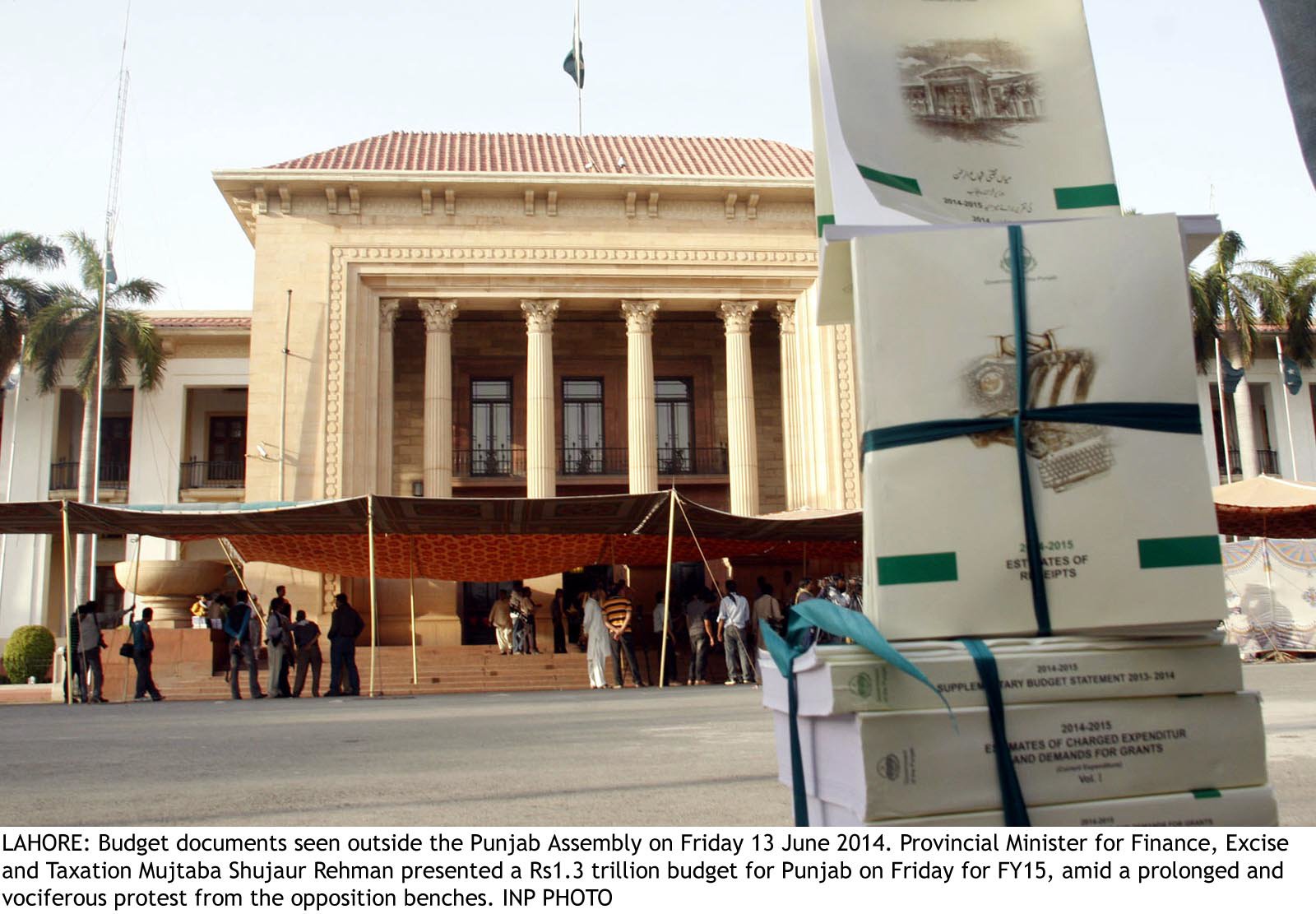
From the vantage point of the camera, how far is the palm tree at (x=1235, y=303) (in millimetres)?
Result: 29906

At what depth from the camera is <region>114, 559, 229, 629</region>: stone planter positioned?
21.8m

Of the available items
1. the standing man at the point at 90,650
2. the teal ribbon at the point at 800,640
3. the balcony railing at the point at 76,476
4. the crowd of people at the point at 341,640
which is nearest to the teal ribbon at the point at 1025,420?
the teal ribbon at the point at 800,640

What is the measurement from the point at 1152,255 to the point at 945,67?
2.89ft

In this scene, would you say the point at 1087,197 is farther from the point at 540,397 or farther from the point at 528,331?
the point at 528,331

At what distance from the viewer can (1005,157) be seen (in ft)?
10.8

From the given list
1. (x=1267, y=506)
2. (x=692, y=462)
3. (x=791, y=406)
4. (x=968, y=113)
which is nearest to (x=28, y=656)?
(x=692, y=462)

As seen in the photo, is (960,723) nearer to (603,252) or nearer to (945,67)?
(945,67)

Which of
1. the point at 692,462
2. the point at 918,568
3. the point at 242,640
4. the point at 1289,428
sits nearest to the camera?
the point at 918,568

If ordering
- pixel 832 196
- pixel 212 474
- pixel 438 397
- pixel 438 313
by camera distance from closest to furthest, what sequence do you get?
pixel 832 196 < pixel 438 397 < pixel 438 313 < pixel 212 474

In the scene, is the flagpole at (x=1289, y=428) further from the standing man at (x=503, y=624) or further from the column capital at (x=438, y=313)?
the standing man at (x=503, y=624)

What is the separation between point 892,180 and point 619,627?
14.6 metres

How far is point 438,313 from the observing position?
26.5 meters

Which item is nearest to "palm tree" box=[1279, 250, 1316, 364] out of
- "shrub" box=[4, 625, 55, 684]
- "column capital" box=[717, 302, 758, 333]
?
"column capital" box=[717, 302, 758, 333]

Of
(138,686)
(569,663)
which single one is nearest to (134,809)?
(138,686)
